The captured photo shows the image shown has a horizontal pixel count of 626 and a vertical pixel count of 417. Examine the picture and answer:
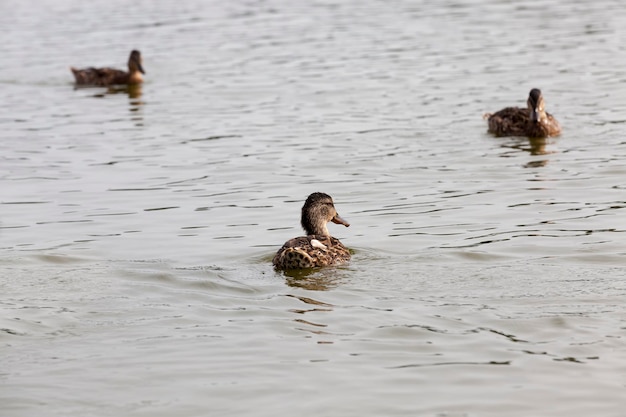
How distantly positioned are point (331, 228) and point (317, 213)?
1915 millimetres

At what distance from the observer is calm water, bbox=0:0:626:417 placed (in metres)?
9.50

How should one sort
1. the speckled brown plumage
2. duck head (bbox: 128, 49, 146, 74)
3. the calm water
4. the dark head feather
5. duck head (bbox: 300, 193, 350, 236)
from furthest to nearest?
duck head (bbox: 128, 49, 146, 74) < the dark head feather < duck head (bbox: 300, 193, 350, 236) < the speckled brown plumage < the calm water

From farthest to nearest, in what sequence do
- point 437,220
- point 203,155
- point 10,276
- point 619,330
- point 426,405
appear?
point 203,155, point 437,220, point 10,276, point 619,330, point 426,405

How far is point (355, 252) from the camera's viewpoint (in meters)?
13.5

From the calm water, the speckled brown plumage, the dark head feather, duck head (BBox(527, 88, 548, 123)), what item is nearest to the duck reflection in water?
the calm water

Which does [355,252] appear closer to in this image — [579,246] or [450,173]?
[579,246]

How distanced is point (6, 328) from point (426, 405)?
3.76 m

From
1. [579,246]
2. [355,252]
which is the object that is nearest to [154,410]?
[355,252]

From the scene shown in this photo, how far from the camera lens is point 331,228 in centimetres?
1544

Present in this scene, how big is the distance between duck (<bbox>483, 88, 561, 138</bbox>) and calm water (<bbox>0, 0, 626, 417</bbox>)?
9.0 inches

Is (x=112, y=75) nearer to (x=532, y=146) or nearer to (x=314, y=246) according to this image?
(x=532, y=146)

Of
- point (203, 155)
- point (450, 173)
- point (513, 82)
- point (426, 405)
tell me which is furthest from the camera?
point (513, 82)

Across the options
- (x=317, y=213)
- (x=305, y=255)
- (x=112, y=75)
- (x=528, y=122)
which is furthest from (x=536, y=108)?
(x=112, y=75)

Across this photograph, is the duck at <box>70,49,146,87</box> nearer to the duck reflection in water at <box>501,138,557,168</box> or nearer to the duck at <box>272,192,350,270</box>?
the duck reflection in water at <box>501,138,557,168</box>
